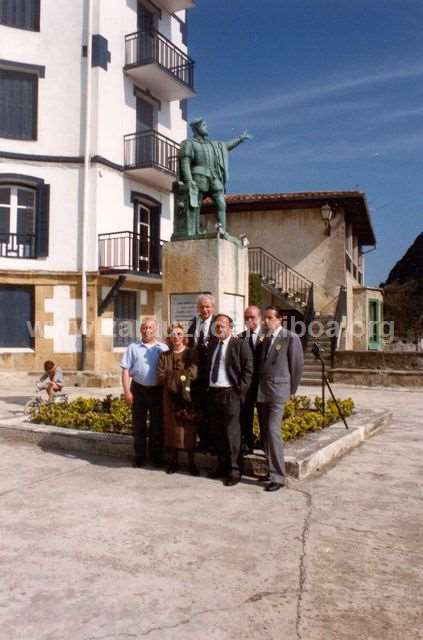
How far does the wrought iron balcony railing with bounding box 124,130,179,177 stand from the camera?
1925 centimetres

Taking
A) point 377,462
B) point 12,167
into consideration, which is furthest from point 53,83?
point 377,462

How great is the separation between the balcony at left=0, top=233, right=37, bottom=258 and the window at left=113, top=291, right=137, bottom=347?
305 centimetres

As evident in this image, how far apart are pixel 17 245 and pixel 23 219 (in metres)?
0.82

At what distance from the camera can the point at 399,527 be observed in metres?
4.47

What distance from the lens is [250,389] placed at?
233 inches

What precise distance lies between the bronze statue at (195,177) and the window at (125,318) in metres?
10.3

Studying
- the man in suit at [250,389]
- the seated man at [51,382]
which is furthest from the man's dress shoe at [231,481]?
the seated man at [51,382]

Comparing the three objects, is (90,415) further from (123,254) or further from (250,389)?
(123,254)

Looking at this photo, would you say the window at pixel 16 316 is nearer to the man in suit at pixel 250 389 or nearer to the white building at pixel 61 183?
the white building at pixel 61 183

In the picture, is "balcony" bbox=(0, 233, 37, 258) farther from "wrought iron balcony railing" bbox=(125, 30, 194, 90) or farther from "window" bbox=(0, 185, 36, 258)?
"wrought iron balcony railing" bbox=(125, 30, 194, 90)

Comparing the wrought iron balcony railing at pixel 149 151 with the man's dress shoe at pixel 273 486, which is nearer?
the man's dress shoe at pixel 273 486

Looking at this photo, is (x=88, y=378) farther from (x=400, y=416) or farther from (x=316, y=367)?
(x=400, y=416)

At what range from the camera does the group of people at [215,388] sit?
5.61m

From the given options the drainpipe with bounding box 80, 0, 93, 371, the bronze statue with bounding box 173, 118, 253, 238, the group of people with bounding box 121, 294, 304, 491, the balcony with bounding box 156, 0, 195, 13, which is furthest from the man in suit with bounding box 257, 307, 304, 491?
the balcony with bounding box 156, 0, 195, 13
